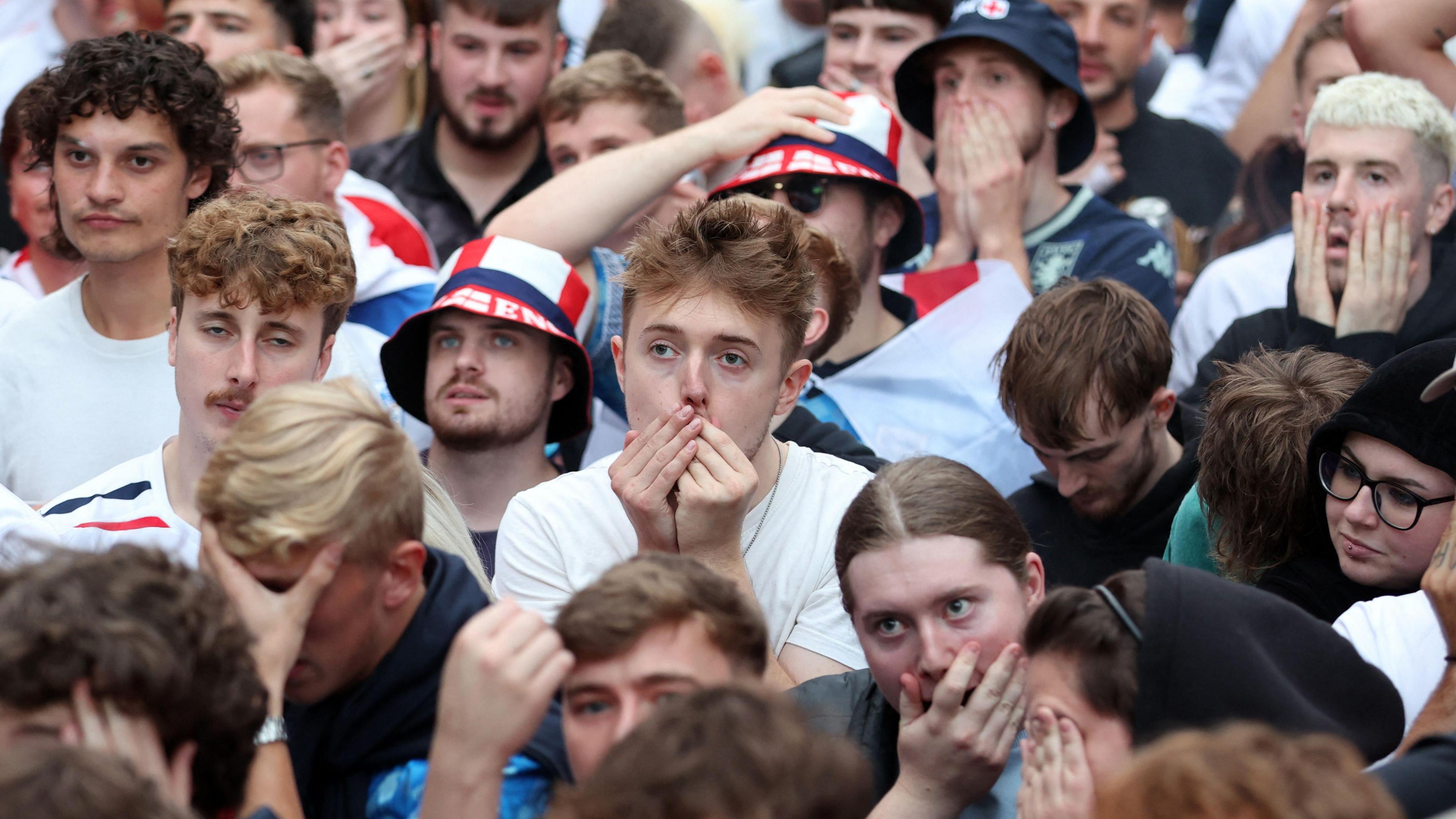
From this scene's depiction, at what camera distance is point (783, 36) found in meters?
7.88

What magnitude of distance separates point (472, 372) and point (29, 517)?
1.42 m

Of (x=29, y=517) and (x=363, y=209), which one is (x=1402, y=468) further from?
(x=363, y=209)

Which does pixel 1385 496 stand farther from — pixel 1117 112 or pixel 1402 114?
pixel 1117 112

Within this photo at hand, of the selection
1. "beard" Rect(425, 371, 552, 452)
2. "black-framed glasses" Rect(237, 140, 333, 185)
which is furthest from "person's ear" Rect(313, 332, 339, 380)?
"black-framed glasses" Rect(237, 140, 333, 185)

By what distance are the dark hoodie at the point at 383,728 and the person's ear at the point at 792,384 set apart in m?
1.30

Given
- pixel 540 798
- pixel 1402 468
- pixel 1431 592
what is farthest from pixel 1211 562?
pixel 540 798

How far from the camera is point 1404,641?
2840 mm

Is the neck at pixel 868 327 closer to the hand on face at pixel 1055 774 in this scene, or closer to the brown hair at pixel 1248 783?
the hand on face at pixel 1055 774

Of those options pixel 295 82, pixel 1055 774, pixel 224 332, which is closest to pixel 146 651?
pixel 1055 774

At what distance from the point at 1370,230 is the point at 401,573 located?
316 centimetres

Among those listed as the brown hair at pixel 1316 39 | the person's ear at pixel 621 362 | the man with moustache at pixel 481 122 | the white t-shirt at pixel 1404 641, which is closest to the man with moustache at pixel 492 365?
the person's ear at pixel 621 362

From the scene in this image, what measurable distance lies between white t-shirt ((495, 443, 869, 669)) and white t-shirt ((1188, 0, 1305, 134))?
495 centimetres

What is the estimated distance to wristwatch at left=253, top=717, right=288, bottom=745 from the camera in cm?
238

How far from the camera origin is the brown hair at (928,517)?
3039 mm
